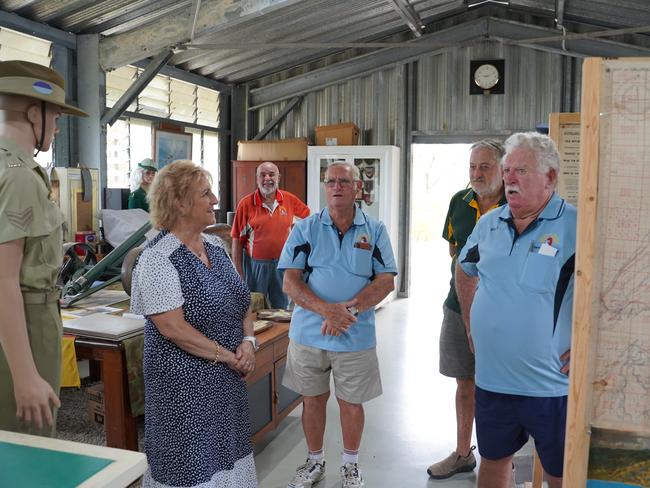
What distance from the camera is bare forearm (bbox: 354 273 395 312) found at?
271 centimetres

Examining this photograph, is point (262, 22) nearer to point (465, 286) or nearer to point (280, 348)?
point (280, 348)

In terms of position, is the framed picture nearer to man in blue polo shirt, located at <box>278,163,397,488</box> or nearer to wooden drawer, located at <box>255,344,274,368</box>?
wooden drawer, located at <box>255,344,274,368</box>

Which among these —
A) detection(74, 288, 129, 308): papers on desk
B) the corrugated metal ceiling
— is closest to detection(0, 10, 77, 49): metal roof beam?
the corrugated metal ceiling

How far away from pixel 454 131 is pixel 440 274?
9.93ft

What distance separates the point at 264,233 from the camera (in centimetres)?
493

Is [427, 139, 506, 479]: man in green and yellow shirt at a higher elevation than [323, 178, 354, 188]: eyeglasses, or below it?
below

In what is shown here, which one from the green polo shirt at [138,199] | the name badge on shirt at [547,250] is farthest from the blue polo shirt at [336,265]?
the green polo shirt at [138,199]

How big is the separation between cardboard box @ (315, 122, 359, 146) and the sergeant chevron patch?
21.5 ft

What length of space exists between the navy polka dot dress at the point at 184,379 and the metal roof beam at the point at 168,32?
3909 millimetres

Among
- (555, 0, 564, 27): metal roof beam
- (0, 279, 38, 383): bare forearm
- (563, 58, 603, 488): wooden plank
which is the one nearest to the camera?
(563, 58, 603, 488): wooden plank

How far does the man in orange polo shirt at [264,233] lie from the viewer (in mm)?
4930

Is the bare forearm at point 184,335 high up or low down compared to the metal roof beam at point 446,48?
down

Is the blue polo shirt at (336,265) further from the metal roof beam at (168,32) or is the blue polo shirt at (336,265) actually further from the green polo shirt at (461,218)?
the metal roof beam at (168,32)

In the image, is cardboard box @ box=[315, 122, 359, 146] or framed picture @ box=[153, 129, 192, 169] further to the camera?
cardboard box @ box=[315, 122, 359, 146]
